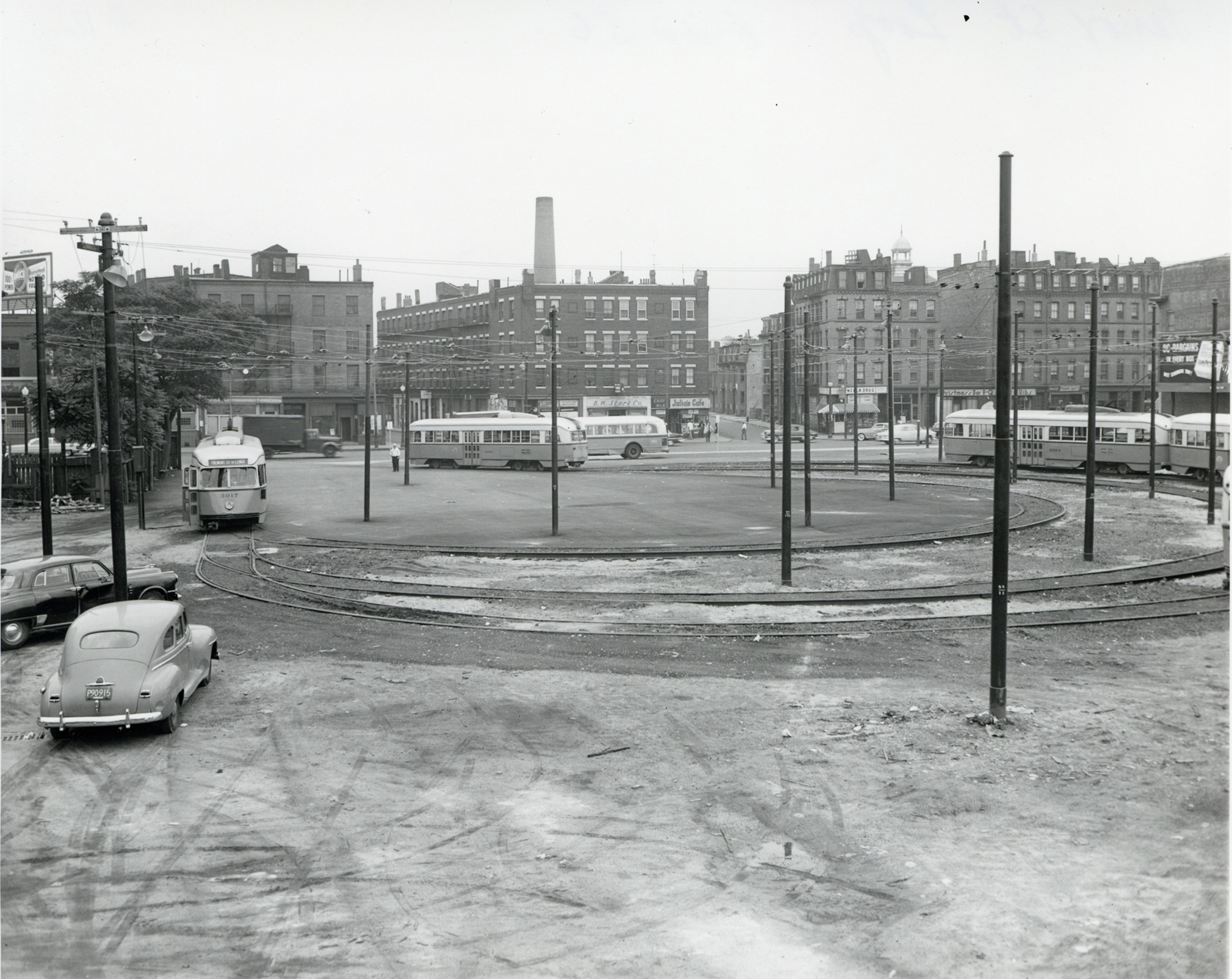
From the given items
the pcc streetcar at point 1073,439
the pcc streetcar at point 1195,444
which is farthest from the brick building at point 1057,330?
the pcc streetcar at point 1195,444

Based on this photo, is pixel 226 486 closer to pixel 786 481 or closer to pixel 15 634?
pixel 15 634

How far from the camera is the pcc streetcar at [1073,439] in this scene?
2000 inches

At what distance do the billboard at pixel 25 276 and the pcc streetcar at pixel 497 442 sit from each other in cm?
2156

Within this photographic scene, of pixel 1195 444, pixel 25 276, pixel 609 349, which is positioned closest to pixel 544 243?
pixel 609 349

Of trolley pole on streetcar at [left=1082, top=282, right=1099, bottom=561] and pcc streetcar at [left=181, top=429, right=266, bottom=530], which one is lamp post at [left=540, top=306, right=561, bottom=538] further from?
trolley pole on streetcar at [left=1082, top=282, right=1099, bottom=561]

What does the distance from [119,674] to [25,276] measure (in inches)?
2372

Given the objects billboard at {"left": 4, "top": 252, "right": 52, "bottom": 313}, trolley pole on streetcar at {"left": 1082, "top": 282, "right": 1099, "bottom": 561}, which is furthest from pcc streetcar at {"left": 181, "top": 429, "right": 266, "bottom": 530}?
billboard at {"left": 4, "top": 252, "right": 52, "bottom": 313}

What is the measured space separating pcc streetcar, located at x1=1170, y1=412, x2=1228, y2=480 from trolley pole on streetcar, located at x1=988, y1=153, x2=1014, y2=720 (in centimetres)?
3731

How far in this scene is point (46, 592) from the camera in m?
18.8

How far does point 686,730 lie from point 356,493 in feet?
116

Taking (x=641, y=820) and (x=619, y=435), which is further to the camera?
(x=619, y=435)

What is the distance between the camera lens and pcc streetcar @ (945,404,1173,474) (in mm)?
50812

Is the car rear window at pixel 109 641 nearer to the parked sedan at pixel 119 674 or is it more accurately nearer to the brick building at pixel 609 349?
the parked sedan at pixel 119 674

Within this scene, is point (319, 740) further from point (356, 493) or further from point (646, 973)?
point (356, 493)
